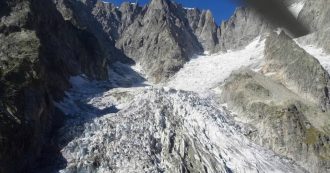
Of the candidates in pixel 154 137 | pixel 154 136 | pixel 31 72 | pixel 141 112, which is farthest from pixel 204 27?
pixel 31 72

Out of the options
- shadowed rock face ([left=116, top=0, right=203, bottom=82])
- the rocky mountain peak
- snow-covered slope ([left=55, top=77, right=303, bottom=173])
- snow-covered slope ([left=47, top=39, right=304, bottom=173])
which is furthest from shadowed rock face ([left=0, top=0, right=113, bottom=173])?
the rocky mountain peak

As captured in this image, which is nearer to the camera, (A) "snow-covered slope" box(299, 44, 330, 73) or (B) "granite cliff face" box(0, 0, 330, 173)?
(B) "granite cliff face" box(0, 0, 330, 173)

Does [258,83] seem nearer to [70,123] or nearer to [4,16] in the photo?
[70,123]

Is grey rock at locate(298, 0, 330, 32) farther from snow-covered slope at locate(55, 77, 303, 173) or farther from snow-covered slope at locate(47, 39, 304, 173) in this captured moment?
snow-covered slope at locate(55, 77, 303, 173)

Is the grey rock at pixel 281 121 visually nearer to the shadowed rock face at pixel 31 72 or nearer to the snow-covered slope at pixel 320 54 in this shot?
the snow-covered slope at pixel 320 54

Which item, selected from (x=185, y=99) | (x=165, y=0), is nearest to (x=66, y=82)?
(x=185, y=99)

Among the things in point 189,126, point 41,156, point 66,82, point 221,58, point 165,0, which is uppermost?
point 165,0
